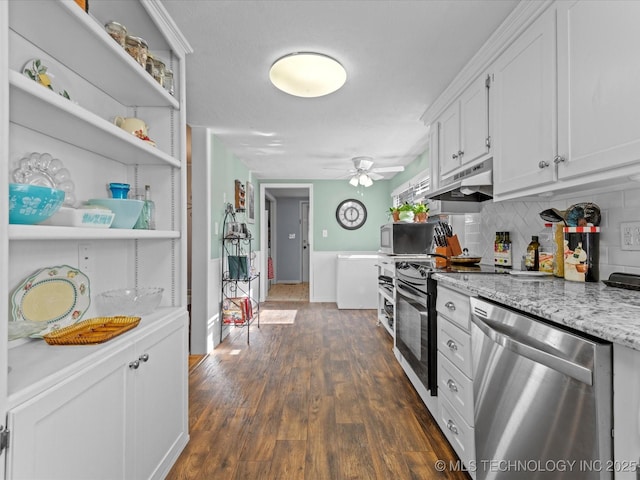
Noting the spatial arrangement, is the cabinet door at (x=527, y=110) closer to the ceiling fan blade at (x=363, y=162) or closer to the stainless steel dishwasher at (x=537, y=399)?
the stainless steel dishwasher at (x=537, y=399)

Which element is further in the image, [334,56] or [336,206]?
[336,206]

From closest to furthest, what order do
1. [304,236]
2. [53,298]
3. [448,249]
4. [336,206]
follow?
[53,298]
[448,249]
[336,206]
[304,236]

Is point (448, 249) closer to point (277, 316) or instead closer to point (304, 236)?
point (277, 316)

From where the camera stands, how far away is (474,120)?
2.07 m

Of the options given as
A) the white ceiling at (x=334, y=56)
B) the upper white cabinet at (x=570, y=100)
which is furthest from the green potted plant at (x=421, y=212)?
the upper white cabinet at (x=570, y=100)

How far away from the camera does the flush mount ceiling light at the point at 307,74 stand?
195 cm

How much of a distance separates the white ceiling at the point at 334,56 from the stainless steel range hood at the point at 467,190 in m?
0.68

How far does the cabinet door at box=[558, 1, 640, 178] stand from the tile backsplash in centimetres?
34

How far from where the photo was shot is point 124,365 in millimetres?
1207

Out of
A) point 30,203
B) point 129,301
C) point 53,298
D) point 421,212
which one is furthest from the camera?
point 421,212

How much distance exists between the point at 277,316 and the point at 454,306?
3.34 meters

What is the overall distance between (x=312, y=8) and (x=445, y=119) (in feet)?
4.66

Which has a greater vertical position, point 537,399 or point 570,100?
point 570,100

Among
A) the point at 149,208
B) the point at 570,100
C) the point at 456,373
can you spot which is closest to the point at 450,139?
the point at 570,100
